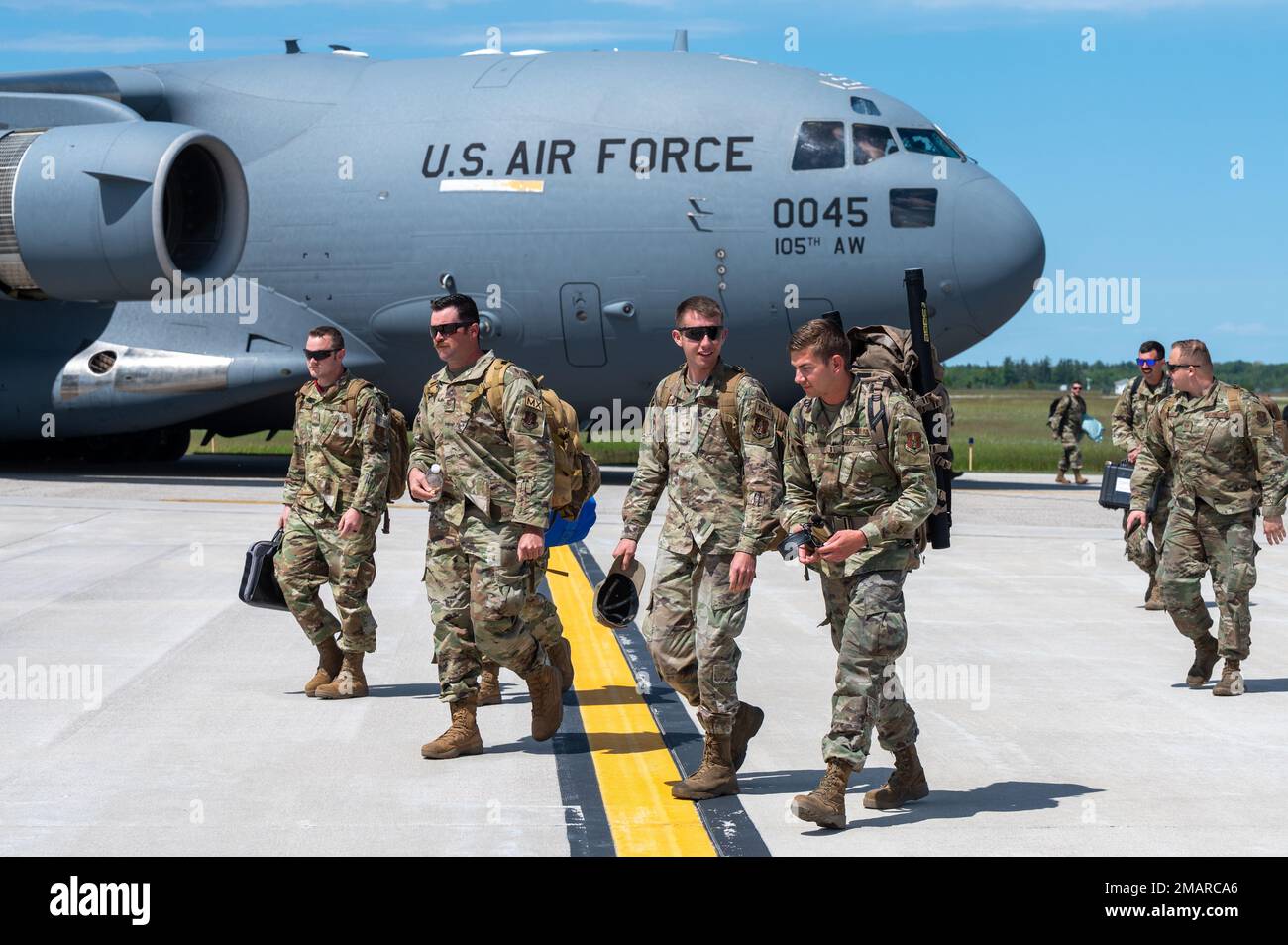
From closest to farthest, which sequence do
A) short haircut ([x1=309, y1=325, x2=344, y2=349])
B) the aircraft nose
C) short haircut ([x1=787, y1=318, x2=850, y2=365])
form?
short haircut ([x1=787, y1=318, x2=850, y2=365])
short haircut ([x1=309, y1=325, x2=344, y2=349])
the aircraft nose

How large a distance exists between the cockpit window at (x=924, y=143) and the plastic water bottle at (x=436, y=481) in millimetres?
13673

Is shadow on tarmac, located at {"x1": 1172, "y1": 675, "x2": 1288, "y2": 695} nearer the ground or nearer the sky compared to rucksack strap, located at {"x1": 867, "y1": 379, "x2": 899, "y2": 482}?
nearer the ground

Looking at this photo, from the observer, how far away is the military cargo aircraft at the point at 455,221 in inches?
765

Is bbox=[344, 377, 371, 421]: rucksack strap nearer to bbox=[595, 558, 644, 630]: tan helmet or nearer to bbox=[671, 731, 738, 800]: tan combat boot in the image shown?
bbox=[595, 558, 644, 630]: tan helmet

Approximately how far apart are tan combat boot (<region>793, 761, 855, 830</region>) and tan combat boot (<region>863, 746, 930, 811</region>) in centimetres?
33

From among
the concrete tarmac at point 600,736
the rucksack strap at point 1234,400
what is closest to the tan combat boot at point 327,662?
the concrete tarmac at point 600,736

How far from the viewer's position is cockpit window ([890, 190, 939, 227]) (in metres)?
19.2

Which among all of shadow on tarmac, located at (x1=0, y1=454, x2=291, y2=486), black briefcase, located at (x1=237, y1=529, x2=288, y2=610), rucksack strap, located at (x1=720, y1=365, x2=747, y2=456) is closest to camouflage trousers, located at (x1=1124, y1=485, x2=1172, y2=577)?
rucksack strap, located at (x1=720, y1=365, x2=747, y2=456)

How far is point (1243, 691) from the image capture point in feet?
28.7

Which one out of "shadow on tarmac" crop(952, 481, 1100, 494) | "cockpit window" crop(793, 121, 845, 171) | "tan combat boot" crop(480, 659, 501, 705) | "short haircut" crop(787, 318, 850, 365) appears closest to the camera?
"short haircut" crop(787, 318, 850, 365)

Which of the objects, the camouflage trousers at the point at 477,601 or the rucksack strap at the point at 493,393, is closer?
the camouflage trousers at the point at 477,601

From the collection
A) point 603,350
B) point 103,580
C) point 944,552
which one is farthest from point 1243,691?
point 603,350

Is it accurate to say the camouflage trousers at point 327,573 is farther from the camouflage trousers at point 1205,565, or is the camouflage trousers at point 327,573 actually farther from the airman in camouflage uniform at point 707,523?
the camouflage trousers at point 1205,565

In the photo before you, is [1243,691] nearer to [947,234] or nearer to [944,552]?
[944,552]
